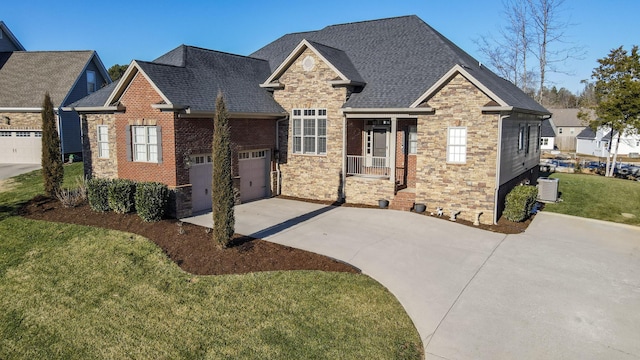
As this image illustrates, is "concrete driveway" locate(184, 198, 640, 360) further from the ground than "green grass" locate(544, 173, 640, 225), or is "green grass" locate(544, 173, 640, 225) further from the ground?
"green grass" locate(544, 173, 640, 225)

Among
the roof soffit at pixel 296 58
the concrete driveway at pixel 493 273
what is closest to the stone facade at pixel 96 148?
the concrete driveway at pixel 493 273

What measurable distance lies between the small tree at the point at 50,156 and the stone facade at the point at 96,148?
5.28 ft

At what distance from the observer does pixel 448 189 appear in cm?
1611

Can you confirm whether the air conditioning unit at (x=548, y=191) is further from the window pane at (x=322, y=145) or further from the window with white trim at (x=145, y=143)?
the window with white trim at (x=145, y=143)

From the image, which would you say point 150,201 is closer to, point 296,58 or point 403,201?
point 296,58

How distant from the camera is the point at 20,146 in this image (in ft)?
93.4

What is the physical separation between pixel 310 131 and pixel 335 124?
128 cm

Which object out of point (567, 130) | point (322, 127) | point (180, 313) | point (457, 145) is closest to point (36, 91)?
point (322, 127)

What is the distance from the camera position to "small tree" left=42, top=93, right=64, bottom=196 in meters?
17.4

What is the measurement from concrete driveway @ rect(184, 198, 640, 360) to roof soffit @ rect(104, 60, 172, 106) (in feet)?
15.3

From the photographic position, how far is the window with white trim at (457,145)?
15719mm

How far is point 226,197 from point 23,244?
680 cm

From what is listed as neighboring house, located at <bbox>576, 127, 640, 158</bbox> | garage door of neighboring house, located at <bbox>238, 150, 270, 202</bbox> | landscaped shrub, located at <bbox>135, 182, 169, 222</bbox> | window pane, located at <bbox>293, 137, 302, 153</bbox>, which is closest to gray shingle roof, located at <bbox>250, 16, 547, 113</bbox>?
window pane, located at <bbox>293, 137, 302, 153</bbox>

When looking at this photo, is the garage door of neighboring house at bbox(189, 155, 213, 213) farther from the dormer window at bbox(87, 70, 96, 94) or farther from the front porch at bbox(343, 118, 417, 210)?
the dormer window at bbox(87, 70, 96, 94)
